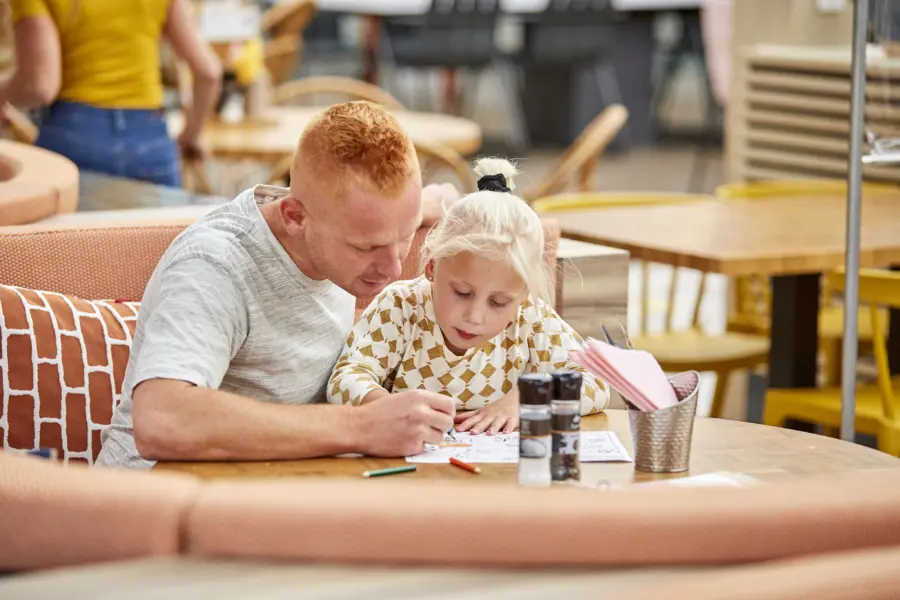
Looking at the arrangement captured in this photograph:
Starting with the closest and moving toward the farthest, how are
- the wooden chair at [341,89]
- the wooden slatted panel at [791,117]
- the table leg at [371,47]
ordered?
the wooden slatted panel at [791,117] → the wooden chair at [341,89] → the table leg at [371,47]

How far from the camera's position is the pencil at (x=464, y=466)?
6.06 feet

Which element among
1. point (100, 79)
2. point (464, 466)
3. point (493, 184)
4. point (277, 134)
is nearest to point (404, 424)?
point (464, 466)

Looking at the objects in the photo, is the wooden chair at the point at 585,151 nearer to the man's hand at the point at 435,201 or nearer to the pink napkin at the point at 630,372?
the man's hand at the point at 435,201

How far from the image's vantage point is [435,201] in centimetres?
265

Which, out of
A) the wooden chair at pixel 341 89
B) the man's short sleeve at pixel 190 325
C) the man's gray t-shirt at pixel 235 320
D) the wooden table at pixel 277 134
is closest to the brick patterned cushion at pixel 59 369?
the man's gray t-shirt at pixel 235 320

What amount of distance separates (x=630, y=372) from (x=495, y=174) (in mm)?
550

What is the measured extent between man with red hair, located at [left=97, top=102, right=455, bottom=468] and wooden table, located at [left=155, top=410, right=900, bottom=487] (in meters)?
0.03

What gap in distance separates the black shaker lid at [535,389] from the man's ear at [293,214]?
0.50m

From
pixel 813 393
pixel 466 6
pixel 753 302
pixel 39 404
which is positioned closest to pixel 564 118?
pixel 466 6

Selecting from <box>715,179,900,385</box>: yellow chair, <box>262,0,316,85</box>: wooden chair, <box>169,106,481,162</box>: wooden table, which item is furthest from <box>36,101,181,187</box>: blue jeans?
<box>262,0,316,85</box>: wooden chair

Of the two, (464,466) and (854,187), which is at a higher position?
(854,187)

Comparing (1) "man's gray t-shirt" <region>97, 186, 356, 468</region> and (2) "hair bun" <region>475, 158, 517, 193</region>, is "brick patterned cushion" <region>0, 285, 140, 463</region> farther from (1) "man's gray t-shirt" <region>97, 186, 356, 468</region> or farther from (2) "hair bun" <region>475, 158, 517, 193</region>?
(2) "hair bun" <region>475, 158, 517, 193</region>

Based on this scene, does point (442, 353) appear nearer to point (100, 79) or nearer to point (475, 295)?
point (475, 295)

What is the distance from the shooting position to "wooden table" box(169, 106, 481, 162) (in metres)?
5.12
